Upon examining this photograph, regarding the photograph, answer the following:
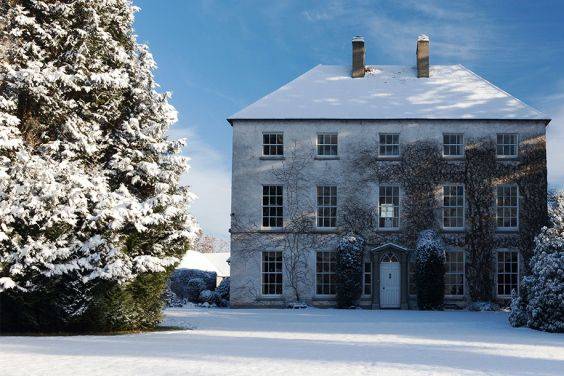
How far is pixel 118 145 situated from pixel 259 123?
1410 cm

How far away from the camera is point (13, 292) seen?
58.7 ft

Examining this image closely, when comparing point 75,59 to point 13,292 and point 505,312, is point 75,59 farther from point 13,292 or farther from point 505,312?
point 505,312

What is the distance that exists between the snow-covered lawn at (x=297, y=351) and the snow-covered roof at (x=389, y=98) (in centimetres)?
1375

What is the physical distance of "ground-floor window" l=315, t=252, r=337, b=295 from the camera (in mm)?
32719

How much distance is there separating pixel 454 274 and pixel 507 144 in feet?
21.9

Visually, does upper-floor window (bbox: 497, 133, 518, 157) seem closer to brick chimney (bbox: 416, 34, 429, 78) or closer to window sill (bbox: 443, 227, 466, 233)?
window sill (bbox: 443, 227, 466, 233)

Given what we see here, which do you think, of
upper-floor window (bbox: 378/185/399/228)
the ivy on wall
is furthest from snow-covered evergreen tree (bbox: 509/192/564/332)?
upper-floor window (bbox: 378/185/399/228)

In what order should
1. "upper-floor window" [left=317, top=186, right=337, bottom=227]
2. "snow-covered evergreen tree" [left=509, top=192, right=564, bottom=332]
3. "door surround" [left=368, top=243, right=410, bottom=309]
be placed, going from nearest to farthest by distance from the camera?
"snow-covered evergreen tree" [left=509, top=192, right=564, bottom=332] → "door surround" [left=368, top=243, right=410, bottom=309] → "upper-floor window" [left=317, top=186, right=337, bottom=227]

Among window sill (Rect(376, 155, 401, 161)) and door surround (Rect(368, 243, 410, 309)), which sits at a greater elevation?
window sill (Rect(376, 155, 401, 161))

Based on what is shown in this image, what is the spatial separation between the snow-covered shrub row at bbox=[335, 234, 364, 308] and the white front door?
1137mm

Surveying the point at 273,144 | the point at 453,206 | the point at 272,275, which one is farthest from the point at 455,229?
the point at 273,144

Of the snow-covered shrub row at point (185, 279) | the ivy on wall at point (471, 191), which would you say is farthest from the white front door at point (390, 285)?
the snow-covered shrub row at point (185, 279)

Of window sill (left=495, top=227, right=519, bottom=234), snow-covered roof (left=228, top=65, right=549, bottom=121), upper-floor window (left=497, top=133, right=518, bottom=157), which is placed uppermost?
snow-covered roof (left=228, top=65, right=549, bottom=121)

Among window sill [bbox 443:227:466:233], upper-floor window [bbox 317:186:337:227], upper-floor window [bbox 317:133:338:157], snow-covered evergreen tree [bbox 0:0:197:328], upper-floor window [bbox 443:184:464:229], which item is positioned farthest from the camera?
upper-floor window [bbox 317:133:338:157]
